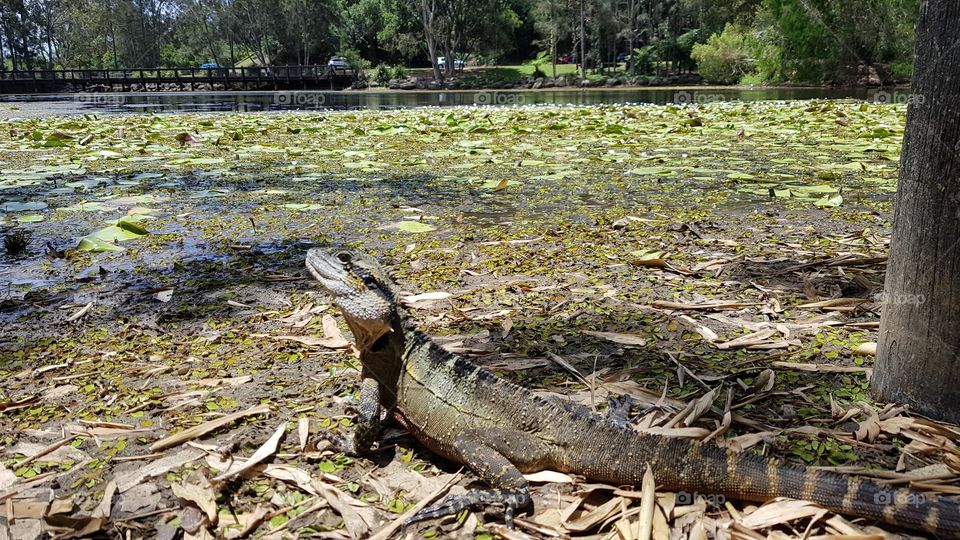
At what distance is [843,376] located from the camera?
314cm

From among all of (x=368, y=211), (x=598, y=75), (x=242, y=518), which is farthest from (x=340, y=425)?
(x=598, y=75)

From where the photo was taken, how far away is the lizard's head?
288cm

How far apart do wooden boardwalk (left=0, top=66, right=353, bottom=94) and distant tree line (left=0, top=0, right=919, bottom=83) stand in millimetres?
10378

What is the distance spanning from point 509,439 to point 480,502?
300mm

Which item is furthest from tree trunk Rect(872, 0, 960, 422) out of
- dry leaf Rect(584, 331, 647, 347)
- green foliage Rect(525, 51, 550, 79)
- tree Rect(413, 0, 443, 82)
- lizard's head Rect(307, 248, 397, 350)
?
green foliage Rect(525, 51, 550, 79)

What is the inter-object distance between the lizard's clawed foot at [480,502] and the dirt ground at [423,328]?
0.05 m

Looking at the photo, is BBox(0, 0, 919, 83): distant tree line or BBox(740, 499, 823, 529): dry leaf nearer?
BBox(740, 499, 823, 529): dry leaf

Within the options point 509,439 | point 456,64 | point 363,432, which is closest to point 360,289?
point 363,432

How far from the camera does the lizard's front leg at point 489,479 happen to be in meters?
2.36
